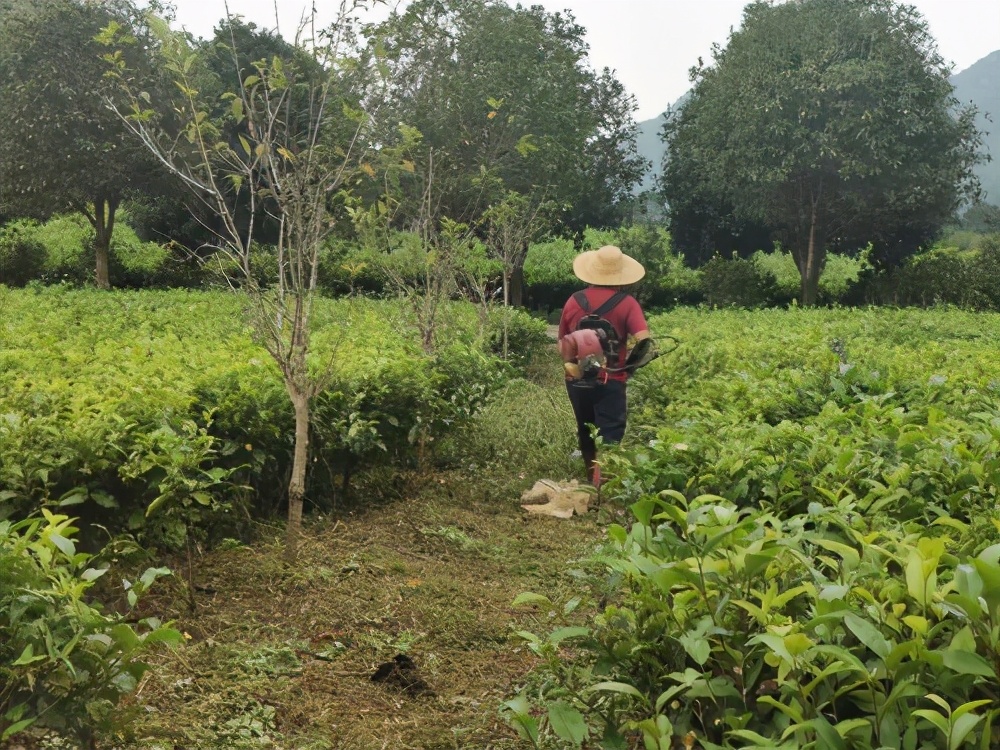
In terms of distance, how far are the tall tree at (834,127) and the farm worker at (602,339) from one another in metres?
13.6

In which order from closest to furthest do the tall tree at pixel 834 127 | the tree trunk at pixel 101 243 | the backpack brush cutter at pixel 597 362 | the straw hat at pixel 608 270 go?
the backpack brush cutter at pixel 597 362 < the straw hat at pixel 608 270 < the tall tree at pixel 834 127 < the tree trunk at pixel 101 243

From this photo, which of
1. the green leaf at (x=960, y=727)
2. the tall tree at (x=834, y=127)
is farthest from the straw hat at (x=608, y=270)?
the tall tree at (x=834, y=127)

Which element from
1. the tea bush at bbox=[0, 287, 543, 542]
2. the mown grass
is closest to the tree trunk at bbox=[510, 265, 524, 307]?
the tea bush at bbox=[0, 287, 543, 542]

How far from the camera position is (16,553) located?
232cm

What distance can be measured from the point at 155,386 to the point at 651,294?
18.4 meters

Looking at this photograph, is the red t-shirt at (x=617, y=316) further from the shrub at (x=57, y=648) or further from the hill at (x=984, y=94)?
the hill at (x=984, y=94)

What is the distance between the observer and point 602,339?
20.1 feet

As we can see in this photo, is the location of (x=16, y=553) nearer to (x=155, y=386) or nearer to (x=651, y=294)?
(x=155, y=386)

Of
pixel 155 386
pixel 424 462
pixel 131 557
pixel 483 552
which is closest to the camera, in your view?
pixel 131 557

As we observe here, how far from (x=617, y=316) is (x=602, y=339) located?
229 mm

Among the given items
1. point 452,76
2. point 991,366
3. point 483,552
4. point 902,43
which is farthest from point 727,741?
point 902,43

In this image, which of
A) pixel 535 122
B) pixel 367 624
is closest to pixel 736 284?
pixel 535 122

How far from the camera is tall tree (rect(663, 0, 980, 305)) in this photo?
18.4 metres

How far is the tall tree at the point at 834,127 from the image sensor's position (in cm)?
1838
